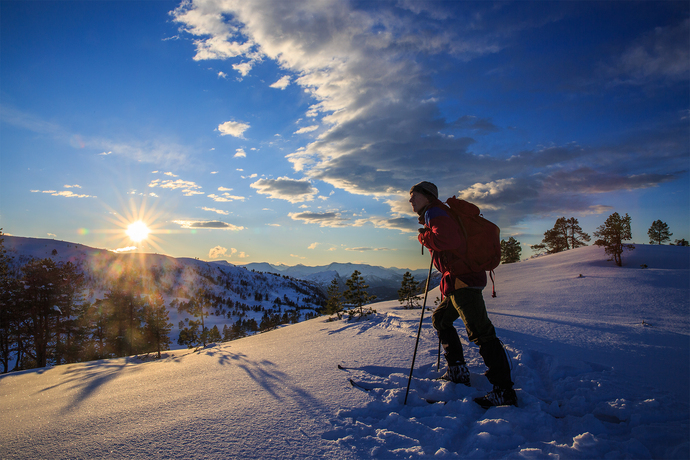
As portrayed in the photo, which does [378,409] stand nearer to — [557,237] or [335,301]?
[335,301]

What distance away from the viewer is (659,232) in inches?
1829

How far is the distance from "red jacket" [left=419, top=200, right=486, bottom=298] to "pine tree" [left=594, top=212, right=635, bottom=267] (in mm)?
32956

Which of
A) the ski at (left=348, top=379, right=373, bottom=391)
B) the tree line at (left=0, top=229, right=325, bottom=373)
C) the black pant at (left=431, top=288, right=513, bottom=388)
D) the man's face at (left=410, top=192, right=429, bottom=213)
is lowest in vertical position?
the tree line at (left=0, top=229, right=325, bottom=373)

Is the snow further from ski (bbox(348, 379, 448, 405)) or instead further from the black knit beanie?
the black knit beanie

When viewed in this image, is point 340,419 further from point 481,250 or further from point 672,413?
point 672,413

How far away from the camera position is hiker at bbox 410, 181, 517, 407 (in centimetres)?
299

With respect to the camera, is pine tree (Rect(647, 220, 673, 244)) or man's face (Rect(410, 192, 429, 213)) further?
pine tree (Rect(647, 220, 673, 244))

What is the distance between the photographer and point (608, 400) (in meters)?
2.78

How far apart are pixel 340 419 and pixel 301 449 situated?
1.97 ft

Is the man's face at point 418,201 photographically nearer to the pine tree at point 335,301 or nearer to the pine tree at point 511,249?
the pine tree at point 335,301

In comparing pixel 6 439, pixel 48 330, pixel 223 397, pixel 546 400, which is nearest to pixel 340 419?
pixel 223 397

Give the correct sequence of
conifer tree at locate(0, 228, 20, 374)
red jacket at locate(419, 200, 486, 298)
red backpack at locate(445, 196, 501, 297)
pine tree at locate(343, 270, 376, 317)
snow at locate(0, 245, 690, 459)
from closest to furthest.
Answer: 1. snow at locate(0, 245, 690, 459)
2. red jacket at locate(419, 200, 486, 298)
3. red backpack at locate(445, 196, 501, 297)
4. pine tree at locate(343, 270, 376, 317)
5. conifer tree at locate(0, 228, 20, 374)

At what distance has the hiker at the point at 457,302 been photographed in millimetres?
2990

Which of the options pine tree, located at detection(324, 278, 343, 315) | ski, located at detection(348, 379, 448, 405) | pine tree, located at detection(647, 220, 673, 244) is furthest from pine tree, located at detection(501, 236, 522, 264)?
ski, located at detection(348, 379, 448, 405)
